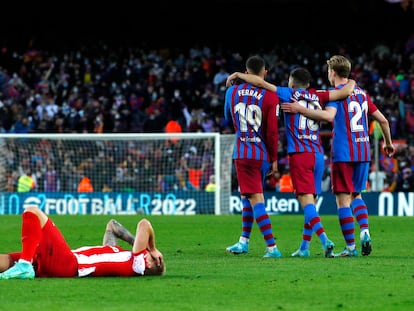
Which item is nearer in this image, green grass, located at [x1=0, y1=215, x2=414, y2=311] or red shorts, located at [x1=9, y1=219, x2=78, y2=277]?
green grass, located at [x1=0, y1=215, x2=414, y2=311]

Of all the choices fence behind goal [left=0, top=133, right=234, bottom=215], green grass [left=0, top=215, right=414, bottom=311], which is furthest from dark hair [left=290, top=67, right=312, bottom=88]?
fence behind goal [left=0, top=133, right=234, bottom=215]

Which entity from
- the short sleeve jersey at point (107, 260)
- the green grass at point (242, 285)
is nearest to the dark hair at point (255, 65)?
the green grass at point (242, 285)

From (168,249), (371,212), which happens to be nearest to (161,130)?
(371,212)

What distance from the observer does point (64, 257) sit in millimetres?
9070

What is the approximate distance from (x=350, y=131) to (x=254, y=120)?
1146 millimetres

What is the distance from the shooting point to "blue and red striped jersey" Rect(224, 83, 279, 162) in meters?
11.6

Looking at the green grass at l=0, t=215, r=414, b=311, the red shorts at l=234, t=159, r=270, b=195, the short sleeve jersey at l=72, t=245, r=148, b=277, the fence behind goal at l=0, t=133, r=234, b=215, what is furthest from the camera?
the fence behind goal at l=0, t=133, r=234, b=215

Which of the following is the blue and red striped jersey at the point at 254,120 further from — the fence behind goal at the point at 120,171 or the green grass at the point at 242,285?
the fence behind goal at the point at 120,171

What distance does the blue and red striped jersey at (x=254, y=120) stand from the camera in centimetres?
1164

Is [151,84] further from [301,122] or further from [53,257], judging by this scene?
[53,257]

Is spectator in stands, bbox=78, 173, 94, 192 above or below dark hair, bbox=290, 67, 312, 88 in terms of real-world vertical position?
below

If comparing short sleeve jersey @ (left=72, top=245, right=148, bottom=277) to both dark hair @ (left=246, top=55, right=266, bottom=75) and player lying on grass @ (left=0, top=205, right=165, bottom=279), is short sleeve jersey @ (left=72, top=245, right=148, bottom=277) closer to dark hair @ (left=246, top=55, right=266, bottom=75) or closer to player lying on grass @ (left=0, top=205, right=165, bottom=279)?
player lying on grass @ (left=0, top=205, right=165, bottom=279)

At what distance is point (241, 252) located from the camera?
481 inches

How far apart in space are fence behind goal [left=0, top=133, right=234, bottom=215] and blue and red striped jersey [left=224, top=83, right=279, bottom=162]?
13.1 metres
